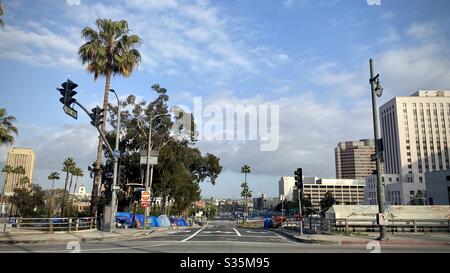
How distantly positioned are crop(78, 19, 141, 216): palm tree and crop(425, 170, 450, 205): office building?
12376 centimetres

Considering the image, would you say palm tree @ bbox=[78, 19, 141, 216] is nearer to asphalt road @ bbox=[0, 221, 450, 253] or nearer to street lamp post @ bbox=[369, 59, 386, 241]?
asphalt road @ bbox=[0, 221, 450, 253]

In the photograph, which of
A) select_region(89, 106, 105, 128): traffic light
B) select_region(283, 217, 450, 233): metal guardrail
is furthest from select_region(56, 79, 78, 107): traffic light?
select_region(283, 217, 450, 233): metal guardrail

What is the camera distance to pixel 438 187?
130 m

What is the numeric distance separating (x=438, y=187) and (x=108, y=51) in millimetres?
129029

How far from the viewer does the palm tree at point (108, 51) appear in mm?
31328

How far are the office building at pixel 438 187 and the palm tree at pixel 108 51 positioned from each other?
12376cm

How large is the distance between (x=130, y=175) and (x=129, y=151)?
381 centimetres

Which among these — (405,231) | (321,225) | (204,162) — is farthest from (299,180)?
(204,162)

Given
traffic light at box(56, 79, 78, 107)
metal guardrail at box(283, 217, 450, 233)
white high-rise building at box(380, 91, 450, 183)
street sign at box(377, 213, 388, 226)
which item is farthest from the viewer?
white high-rise building at box(380, 91, 450, 183)

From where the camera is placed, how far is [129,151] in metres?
54.4

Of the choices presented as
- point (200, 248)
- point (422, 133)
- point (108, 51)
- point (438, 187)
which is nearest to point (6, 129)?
point (108, 51)

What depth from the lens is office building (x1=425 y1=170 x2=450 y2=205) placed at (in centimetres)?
12665
